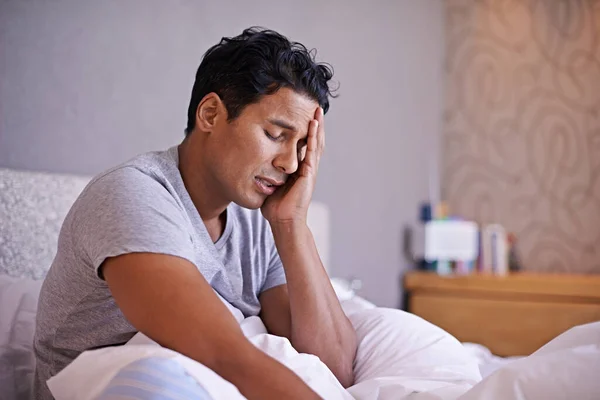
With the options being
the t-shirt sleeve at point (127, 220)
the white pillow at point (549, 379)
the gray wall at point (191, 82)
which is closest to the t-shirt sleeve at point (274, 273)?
the t-shirt sleeve at point (127, 220)

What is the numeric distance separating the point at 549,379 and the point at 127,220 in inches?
26.0

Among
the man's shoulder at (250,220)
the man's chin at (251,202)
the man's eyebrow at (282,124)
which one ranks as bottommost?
the man's shoulder at (250,220)

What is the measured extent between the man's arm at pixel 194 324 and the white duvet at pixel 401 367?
0.04m

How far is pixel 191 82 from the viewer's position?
216 centimetres

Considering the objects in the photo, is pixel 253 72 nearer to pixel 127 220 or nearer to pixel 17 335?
pixel 127 220

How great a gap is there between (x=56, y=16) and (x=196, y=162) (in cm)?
60

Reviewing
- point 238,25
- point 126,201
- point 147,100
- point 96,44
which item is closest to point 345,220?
point 238,25

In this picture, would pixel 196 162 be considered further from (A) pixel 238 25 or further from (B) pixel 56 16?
(A) pixel 238 25

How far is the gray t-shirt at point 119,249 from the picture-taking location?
108 centimetres

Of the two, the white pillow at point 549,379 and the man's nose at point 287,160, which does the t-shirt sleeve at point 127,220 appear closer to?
the man's nose at point 287,160

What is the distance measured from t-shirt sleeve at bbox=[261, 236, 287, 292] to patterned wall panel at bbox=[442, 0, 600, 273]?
2730 mm

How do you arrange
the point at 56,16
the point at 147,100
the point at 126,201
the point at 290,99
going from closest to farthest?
the point at 126,201
the point at 290,99
the point at 56,16
the point at 147,100

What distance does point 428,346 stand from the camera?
1.50 metres

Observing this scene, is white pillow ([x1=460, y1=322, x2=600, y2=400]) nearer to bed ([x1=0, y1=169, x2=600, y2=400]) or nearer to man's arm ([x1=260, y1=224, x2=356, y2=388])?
bed ([x1=0, y1=169, x2=600, y2=400])
